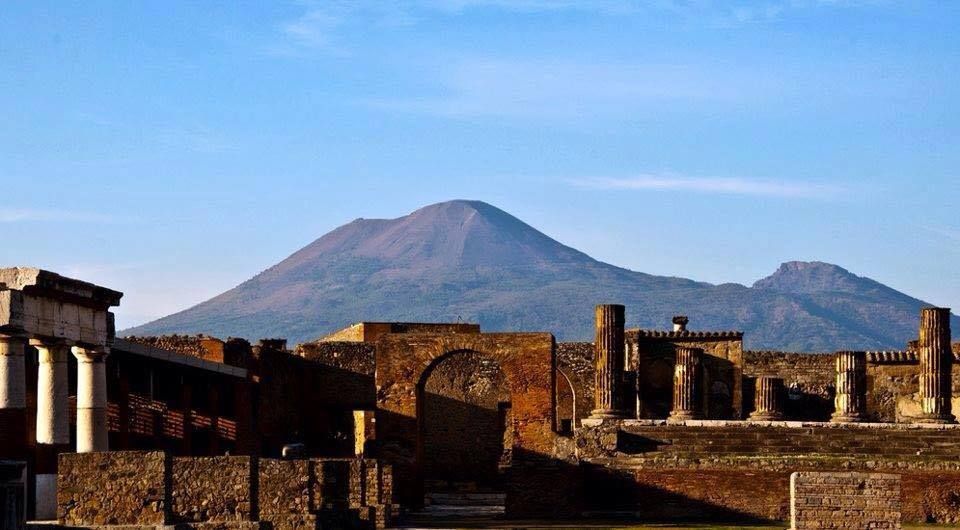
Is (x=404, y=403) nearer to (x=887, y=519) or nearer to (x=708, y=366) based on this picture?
(x=708, y=366)

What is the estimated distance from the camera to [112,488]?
25781 millimetres

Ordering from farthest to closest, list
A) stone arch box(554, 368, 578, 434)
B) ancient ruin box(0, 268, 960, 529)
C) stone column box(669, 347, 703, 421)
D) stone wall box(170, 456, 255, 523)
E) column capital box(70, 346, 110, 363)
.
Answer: stone arch box(554, 368, 578, 434) < stone column box(669, 347, 703, 421) < column capital box(70, 346, 110, 363) < ancient ruin box(0, 268, 960, 529) < stone wall box(170, 456, 255, 523)

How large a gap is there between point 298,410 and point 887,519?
3681cm

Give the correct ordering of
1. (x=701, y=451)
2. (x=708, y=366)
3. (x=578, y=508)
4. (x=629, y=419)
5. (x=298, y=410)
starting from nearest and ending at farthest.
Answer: (x=578, y=508)
(x=701, y=451)
(x=629, y=419)
(x=298, y=410)
(x=708, y=366)

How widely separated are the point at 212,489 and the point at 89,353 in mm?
10409

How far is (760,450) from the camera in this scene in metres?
48.2

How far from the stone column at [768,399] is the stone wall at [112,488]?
1397 inches

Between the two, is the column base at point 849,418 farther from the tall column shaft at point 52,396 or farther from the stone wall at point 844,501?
the stone wall at point 844,501

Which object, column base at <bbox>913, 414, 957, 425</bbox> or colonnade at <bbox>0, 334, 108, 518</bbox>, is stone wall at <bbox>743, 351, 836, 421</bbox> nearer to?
column base at <bbox>913, 414, 957, 425</bbox>

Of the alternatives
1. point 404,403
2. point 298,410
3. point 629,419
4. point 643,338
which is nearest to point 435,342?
point 404,403

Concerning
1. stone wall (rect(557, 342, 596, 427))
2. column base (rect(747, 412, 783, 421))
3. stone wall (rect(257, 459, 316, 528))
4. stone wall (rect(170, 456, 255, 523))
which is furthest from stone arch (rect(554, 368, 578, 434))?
stone wall (rect(170, 456, 255, 523))

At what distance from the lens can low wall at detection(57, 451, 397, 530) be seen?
25812 millimetres

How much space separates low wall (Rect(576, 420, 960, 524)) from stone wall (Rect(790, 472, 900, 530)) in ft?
59.6

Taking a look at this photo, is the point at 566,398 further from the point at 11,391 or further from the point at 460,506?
the point at 11,391
